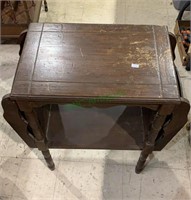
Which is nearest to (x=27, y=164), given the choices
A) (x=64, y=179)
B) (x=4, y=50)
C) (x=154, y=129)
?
(x=64, y=179)

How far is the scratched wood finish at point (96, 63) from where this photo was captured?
36.3 inches

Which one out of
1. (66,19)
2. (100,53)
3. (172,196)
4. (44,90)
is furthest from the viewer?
(66,19)

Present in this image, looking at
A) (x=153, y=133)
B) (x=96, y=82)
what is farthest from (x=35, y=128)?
(x=153, y=133)

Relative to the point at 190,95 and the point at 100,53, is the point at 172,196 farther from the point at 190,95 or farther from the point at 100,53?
the point at 100,53

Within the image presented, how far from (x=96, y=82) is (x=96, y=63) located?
10cm

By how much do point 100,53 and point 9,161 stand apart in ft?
2.97

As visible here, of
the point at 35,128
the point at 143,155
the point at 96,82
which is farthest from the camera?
the point at 143,155

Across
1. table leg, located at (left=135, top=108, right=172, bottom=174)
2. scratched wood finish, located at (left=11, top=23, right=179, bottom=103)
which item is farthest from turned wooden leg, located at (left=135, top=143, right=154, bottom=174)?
scratched wood finish, located at (left=11, top=23, right=179, bottom=103)

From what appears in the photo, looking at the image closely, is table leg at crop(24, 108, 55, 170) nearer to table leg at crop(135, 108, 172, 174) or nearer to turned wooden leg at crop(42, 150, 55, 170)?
turned wooden leg at crop(42, 150, 55, 170)

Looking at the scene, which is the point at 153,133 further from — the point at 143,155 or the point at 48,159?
the point at 48,159

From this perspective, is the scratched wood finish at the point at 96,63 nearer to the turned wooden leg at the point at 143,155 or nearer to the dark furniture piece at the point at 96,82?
the dark furniture piece at the point at 96,82

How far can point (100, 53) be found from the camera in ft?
3.45

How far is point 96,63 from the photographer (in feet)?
3.33

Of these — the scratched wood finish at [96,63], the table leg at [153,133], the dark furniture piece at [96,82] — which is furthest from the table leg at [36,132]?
the table leg at [153,133]
